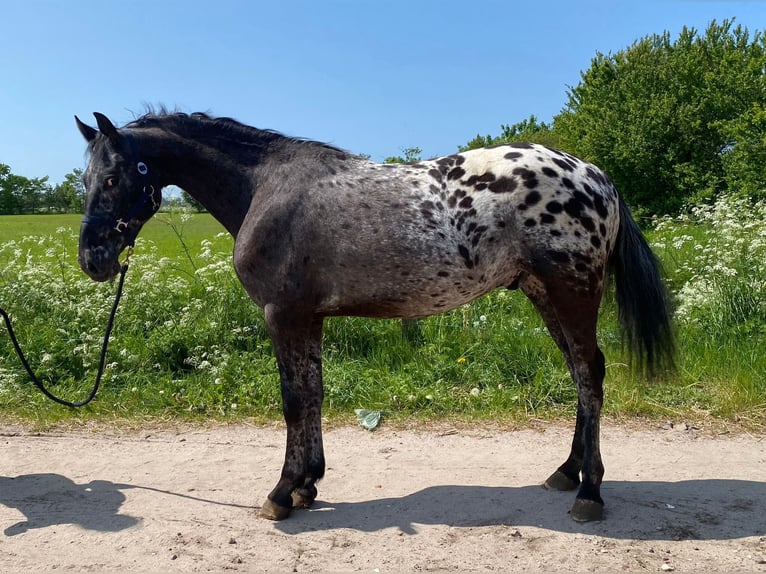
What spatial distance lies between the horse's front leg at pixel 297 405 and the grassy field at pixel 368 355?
140cm

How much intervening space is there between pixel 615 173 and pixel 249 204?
21.2 m

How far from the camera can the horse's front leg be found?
11.2 ft

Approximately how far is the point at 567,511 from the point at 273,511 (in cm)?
171

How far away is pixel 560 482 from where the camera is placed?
3664 millimetres

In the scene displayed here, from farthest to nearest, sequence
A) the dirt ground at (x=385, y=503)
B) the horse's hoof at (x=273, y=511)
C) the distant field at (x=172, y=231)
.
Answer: the distant field at (x=172, y=231)
the horse's hoof at (x=273, y=511)
the dirt ground at (x=385, y=503)

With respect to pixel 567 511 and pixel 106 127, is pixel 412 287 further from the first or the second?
pixel 106 127

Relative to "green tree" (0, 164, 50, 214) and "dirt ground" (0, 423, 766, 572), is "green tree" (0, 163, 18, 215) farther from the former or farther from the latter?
"dirt ground" (0, 423, 766, 572)

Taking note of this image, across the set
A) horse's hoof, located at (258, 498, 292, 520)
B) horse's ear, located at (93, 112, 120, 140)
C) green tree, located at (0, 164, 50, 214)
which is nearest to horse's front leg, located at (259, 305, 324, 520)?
horse's hoof, located at (258, 498, 292, 520)

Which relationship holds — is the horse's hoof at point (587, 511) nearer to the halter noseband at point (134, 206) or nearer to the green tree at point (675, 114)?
the halter noseband at point (134, 206)

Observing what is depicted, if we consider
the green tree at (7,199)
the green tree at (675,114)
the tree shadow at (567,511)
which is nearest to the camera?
the tree shadow at (567,511)

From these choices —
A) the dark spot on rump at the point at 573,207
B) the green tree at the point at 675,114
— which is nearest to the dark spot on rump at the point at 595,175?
the dark spot on rump at the point at 573,207

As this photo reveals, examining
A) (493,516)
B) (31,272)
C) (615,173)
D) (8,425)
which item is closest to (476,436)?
(493,516)

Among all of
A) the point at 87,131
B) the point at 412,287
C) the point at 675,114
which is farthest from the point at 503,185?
the point at 675,114

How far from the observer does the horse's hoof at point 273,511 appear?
11.1 feet
